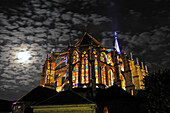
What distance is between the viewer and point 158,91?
1484 cm

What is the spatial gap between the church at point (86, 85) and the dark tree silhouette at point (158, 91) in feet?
9.26

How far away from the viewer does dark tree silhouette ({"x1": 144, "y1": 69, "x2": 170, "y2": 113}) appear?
14305 millimetres

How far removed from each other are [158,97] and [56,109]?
10.5 m

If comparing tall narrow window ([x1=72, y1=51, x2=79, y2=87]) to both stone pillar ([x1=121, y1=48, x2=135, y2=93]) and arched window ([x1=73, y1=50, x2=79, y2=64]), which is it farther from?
stone pillar ([x1=121, y1=48, x2=135, y2=93])

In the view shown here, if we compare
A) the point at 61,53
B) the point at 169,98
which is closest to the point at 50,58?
the point at 61,53

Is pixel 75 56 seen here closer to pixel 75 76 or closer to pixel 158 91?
pixel 75 76

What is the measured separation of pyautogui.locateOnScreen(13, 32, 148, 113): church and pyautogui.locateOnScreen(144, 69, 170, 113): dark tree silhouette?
2822 mm

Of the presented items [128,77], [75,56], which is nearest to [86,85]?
[75,56]

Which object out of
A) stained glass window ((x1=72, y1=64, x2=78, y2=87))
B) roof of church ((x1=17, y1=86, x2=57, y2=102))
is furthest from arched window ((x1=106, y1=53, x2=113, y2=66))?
roof of church ((x1=17, y1=86, x2=57, y2=102))

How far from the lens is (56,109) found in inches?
539

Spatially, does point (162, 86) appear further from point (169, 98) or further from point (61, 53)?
point (61, 53)

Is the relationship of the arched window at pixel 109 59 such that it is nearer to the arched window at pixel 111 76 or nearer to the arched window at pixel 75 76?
the arched window at pixel 111 76

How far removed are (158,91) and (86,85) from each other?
14311 mm

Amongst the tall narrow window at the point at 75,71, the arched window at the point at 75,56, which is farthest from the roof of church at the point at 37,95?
the arched window at the point at 75,56
